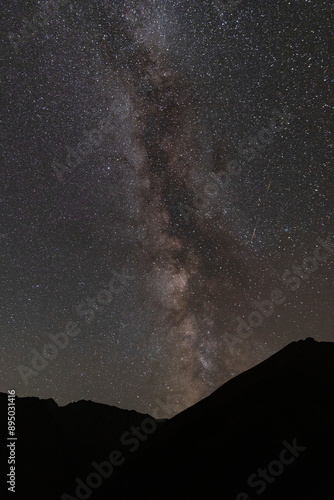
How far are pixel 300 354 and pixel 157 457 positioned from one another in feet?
23.0

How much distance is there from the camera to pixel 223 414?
13133 millimetres

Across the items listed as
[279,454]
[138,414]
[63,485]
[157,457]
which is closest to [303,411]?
[279,454]

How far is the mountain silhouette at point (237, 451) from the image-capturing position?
9.83 meters

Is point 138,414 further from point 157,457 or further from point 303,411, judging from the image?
point 303,411

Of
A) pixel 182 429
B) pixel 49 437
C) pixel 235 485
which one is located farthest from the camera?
pixel 49 437

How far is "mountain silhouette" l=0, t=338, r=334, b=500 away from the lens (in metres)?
9.83

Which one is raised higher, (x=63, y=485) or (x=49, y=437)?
(x=49, y=437)

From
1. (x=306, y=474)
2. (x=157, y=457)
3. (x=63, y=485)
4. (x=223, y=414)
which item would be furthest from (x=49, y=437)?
(x=306, y=474)

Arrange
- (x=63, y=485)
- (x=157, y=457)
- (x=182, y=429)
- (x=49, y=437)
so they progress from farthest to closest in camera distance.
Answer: (x=49, y=437)
(x=63, y=485)
(x=182, y=429)
(x=157, y=457)

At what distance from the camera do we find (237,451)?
10977 millimetres

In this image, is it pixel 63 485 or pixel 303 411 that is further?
pixel 63 485

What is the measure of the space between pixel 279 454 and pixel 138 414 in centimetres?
2667

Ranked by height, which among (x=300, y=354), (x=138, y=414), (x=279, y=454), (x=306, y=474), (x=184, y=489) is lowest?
(x=306, y=474)

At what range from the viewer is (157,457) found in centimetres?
1274
